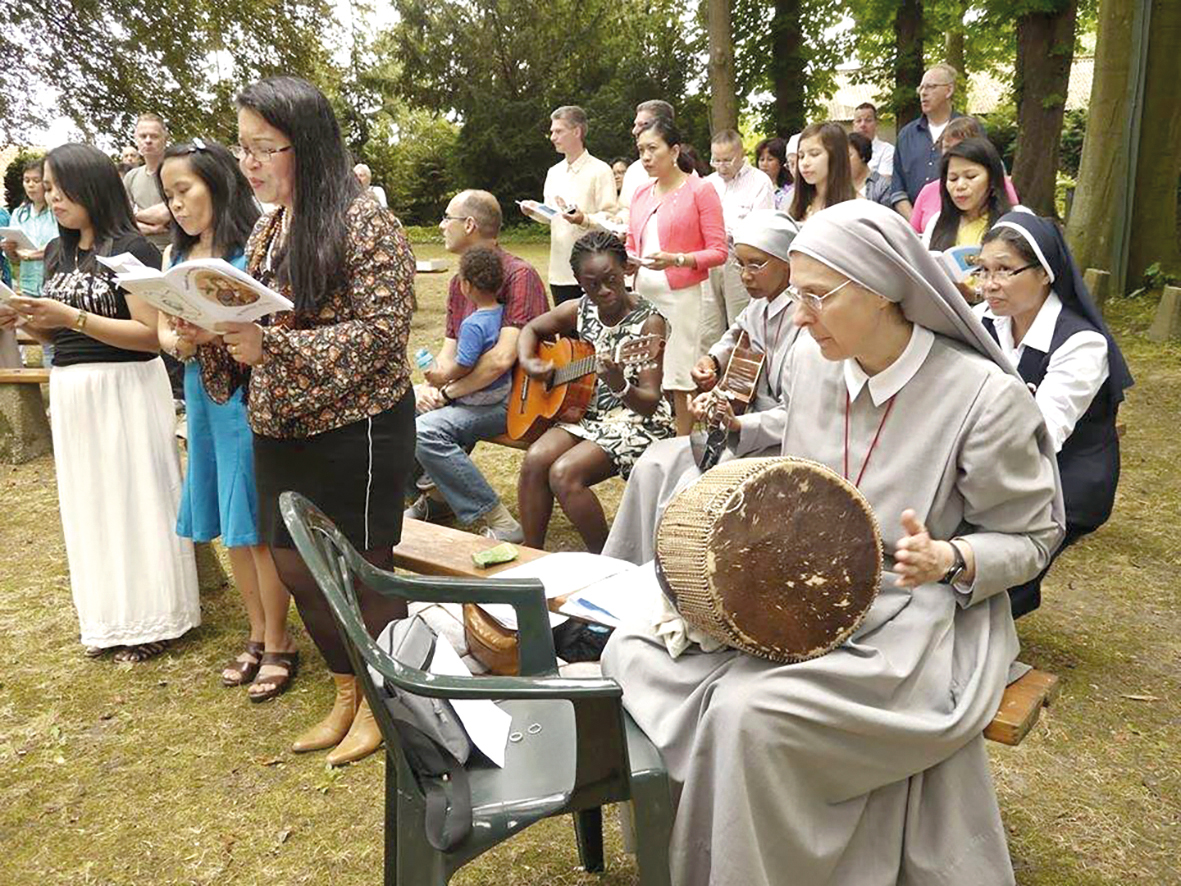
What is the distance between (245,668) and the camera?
408 cm

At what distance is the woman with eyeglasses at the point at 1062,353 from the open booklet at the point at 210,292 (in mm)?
2384

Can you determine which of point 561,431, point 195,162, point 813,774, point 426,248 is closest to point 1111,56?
point 561,431

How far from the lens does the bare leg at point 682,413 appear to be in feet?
18.9

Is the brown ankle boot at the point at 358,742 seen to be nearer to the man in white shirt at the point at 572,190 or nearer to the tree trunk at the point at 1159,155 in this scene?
the man in white shirt at the point at 572,190

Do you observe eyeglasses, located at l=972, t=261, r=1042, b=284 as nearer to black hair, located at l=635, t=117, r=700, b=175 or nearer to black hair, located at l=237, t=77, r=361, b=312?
black hair, located at l=237, t=77, r=361, b=312

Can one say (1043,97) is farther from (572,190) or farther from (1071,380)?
(1071,380)

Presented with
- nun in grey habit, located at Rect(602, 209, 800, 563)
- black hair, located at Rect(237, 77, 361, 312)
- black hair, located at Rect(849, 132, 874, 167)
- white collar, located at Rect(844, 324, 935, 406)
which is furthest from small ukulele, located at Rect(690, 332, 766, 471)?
black hair, located at Rect(849, 132, 874, 167)

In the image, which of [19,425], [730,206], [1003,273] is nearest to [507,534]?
[1003,273]

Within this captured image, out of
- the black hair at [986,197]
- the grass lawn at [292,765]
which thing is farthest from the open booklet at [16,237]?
the black hair at [986,197]

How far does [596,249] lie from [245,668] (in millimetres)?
2351

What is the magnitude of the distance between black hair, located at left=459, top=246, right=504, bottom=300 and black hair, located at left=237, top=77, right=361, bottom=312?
2080 mm

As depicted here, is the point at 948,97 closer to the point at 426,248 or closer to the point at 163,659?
the point at 163,659

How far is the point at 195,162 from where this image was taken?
3.64m

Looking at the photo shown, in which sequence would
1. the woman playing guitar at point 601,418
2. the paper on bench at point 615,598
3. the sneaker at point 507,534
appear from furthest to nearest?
1. the sneaker at point 507,534
2. the woman playing guitar at point 601,418
3. the paper on bench at point 615,598
